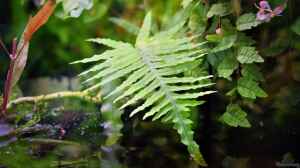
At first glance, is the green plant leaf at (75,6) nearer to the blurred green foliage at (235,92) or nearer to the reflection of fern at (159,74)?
the reflection of fern at (159,74)

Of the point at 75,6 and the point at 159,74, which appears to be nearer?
the point at 159,74

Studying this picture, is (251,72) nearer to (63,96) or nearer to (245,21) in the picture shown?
(245,21)

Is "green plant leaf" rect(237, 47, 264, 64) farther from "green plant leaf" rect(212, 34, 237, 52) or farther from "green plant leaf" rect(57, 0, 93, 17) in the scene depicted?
"green plant leaf" rect(57, 0, 93, 17)

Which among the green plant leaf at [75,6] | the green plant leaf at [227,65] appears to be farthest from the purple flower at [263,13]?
the green plant leaf at [75,6]

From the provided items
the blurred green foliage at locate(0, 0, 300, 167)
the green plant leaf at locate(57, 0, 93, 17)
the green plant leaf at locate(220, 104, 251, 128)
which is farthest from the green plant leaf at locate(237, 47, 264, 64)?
the green plant leaf at locate(57, 0, 93, 17)

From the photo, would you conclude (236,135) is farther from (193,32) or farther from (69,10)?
(69,10)

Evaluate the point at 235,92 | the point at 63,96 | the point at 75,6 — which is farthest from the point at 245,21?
the point at 63,96
